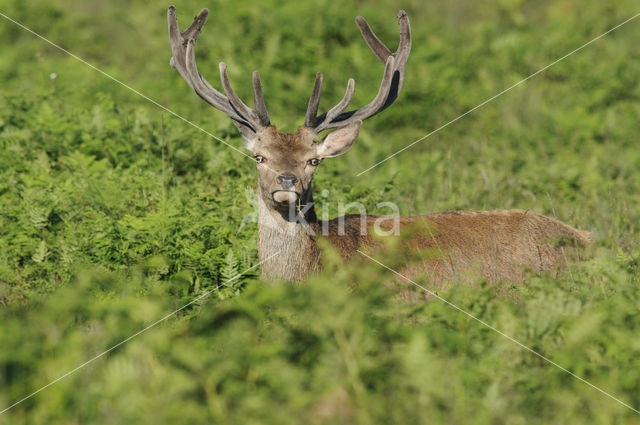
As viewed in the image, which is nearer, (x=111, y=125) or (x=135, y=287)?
(x=135, y=287)

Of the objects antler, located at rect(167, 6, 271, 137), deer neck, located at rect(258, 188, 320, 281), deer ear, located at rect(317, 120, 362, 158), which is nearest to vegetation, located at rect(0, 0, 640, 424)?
deer neck, located at rect(258, 188, 320, 281)

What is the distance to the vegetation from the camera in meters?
3.41

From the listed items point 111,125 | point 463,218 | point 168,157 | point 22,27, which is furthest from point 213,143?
point 22,27

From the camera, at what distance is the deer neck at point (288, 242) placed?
5.84 metres

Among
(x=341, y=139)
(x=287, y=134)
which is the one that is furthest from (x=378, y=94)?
(x=287, y=134)

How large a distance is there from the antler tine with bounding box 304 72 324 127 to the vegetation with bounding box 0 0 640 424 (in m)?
0.94

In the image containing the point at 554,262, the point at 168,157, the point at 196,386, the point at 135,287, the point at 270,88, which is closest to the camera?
the point at 196,386

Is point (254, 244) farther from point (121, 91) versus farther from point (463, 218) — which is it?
point (121, 91)

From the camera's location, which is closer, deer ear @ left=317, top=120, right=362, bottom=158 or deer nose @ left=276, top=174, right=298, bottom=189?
deer nose @ left=276, top=174, right=298, bottom=189

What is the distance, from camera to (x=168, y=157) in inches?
295

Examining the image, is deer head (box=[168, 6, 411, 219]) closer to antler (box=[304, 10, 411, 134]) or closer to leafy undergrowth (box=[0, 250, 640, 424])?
antler (box=[304, 10, 411, 134])

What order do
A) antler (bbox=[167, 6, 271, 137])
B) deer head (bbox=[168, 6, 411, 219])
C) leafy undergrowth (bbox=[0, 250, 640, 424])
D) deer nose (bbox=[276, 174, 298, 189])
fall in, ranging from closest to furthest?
leafy undergrowth (bbox=[0, 250, 640, 424]) → deer nose (bbox=[276, 174, 298, 189]) → deer head (bbox=[168, 6, 411, 219]) → antler (bbox=[167, 6, 271, 137])

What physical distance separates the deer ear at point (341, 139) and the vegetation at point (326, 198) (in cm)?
86

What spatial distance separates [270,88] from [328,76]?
2.75 ft
